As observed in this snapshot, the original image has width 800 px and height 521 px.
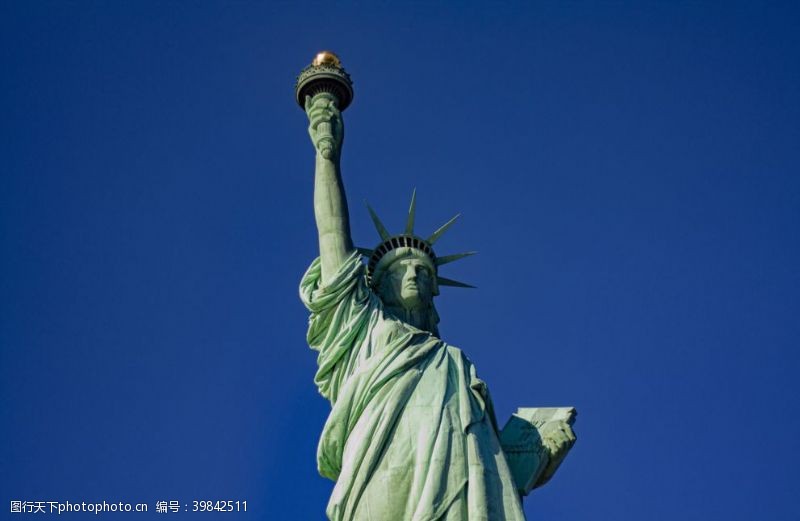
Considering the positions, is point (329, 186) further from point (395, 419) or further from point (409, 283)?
point (395, 419)

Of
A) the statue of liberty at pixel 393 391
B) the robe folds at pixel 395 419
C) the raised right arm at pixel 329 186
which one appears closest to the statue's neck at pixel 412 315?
the statue of liberty at pixel 393 391

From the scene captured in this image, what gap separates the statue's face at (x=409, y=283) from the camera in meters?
19.5

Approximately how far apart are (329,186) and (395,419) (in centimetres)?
387

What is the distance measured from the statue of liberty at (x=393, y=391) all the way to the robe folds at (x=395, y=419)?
16 millimetres

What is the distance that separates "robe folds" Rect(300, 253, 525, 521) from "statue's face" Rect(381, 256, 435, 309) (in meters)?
0.42

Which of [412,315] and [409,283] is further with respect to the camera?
[412,315]

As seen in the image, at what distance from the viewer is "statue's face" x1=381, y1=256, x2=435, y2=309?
63.8ft

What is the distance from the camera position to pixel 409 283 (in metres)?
19.5

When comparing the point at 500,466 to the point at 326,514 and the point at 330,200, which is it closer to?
the point at 326,514

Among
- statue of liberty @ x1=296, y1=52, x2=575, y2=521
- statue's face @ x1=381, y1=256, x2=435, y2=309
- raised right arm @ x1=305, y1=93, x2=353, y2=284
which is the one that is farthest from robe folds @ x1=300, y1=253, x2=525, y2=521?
statue's face @ x1=381, y1=256, x2=435, y2=309

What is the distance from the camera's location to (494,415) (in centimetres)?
1811

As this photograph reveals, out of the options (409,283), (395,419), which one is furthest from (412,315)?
(395,419)

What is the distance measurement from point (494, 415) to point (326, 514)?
8.51 ft

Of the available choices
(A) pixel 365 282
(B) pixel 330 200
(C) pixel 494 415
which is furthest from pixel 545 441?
(B) pixel 330 200
